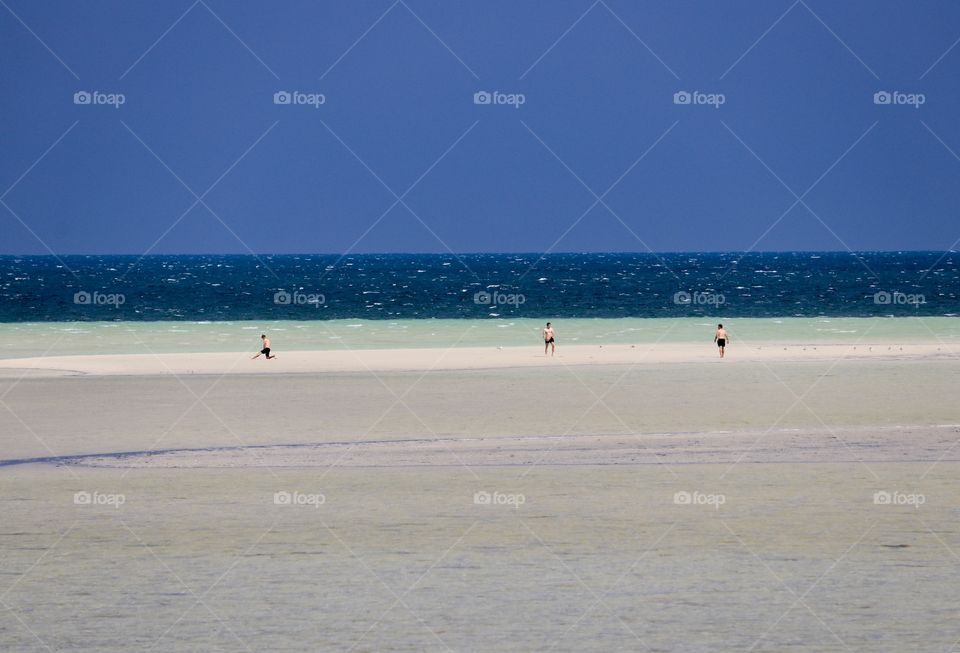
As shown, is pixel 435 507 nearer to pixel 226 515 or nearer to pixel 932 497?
pixel 226 515

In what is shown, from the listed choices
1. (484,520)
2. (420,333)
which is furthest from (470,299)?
(484,520)

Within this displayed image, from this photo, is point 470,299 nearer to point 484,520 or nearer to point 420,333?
point 420,333

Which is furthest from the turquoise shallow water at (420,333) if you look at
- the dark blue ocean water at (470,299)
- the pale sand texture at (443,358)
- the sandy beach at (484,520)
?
the sandy beach at (484,520)

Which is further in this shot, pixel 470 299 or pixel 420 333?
pixel 470 299

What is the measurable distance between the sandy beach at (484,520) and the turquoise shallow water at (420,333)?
21186 millimetres

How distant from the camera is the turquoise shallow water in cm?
4838

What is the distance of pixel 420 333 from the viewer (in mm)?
56094

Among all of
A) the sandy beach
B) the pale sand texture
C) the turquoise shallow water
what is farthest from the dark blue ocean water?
the sandy beach

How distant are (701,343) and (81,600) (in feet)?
124

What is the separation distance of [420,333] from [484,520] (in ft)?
139

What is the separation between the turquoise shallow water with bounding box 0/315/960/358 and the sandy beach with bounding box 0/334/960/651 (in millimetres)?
21186

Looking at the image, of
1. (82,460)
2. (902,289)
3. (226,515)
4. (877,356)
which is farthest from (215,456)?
(902,289)

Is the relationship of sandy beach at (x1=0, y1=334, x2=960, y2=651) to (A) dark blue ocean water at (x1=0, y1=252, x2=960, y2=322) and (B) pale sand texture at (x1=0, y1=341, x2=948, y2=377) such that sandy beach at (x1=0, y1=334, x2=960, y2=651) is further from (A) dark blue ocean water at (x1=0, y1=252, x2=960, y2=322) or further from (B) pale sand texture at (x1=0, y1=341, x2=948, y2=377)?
(A) dark blue ocean water at (x1=0, y1=252, x2=960, y2=322)

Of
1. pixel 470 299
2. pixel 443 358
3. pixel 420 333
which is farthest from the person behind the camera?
pixel 470 299
